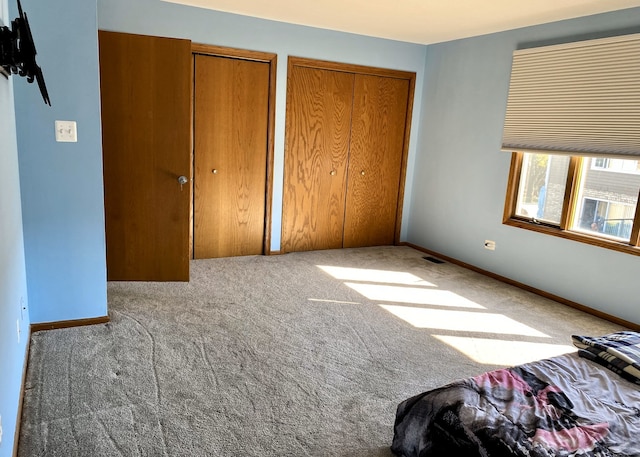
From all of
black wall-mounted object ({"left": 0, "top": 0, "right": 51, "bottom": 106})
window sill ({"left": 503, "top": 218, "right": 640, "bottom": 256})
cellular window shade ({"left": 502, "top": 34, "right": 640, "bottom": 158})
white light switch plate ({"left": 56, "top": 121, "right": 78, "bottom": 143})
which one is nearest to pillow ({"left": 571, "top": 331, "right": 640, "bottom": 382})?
window sill ({"left": 503, "top": 218, "right": 640, "bottom": 256})

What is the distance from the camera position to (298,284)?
4.00 meters

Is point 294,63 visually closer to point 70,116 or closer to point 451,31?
point 451,31

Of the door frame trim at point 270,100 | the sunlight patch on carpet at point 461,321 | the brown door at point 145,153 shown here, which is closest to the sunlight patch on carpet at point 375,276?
the sunlight patch on carpet at point 461,321

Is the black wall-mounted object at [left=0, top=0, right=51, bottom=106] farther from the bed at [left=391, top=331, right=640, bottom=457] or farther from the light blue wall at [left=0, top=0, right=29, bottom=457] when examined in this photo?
the bed at [left=391, top=331, right=640, bottom=457]

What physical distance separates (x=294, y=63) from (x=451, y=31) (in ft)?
4.97

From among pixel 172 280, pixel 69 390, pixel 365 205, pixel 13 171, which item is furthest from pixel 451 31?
pixel 69 390

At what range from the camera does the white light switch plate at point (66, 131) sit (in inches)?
105

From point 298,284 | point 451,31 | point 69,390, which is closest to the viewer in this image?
point 69,390

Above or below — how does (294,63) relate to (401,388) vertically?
above

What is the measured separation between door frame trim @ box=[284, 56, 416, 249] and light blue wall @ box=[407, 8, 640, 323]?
153 millimetres

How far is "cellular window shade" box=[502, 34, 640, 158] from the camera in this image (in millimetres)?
3346

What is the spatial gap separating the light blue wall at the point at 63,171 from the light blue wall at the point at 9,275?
5.6 inches

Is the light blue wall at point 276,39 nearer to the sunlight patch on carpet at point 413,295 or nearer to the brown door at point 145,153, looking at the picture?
the brown door at point 145,153

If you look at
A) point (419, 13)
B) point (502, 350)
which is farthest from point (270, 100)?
point (502, 350)
